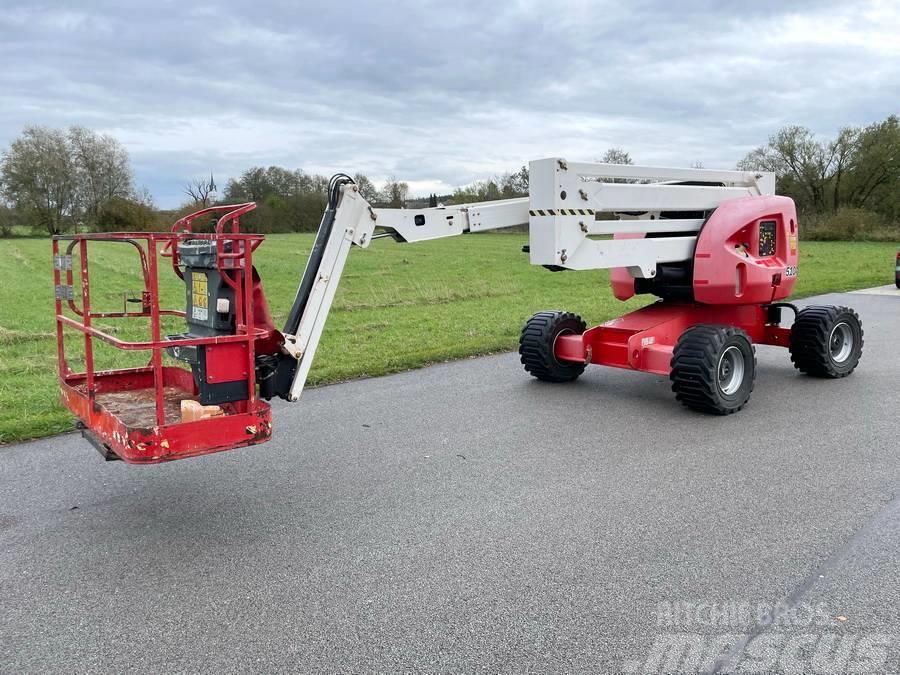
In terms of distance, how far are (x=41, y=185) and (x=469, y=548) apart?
2585 inches

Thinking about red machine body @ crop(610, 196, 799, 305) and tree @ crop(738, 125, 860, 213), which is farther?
tree @ crop(738, 125, 860, 213)

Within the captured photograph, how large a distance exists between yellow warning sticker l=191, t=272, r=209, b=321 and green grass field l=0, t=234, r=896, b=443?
221 centimetres

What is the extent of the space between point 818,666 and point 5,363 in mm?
9511

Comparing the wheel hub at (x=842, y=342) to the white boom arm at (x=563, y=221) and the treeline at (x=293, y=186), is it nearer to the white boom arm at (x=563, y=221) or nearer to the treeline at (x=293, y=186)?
the white boom arm at (x=563, y=221)

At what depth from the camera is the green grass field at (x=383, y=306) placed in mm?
8617

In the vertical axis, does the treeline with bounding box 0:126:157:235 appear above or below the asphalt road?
above

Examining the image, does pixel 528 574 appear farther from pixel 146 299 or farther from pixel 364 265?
pixel 364 265

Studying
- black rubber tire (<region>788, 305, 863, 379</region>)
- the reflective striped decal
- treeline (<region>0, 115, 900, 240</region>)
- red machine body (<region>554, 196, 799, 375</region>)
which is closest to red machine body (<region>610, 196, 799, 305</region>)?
red machine body (<region>554, 196, 799, 375</region>)

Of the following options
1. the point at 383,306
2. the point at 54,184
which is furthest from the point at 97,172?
the point at 383,306

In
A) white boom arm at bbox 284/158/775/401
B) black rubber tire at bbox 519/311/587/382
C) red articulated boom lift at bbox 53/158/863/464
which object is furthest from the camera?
black rubber tire at bbox 519/311/587/382

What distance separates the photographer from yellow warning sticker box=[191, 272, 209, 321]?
185 inches

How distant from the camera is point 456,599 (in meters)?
3.53

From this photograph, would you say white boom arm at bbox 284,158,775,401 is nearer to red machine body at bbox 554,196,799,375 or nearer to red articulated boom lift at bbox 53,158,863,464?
red articulated boom lift at bbox 53,158,863,464

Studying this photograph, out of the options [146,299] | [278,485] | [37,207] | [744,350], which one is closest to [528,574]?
[278,485]
